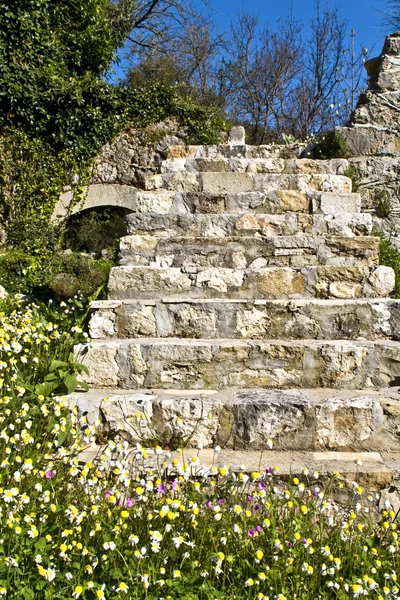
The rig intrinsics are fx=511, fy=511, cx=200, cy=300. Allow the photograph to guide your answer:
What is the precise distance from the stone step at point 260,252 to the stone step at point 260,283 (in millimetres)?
213

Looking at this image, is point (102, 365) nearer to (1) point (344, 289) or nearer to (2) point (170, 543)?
(2) point (170, 543)

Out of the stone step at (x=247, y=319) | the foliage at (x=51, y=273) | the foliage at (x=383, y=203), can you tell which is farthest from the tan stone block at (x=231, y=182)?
the foliage at (x=51, y=273)

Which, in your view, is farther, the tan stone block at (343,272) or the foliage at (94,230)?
the foliage at (94,230)

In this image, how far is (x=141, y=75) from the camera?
558 inches

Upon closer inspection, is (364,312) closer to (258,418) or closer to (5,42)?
(258,418)

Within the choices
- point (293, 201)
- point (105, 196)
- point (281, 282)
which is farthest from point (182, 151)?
point (105, 196)

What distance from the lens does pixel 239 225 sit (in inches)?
151

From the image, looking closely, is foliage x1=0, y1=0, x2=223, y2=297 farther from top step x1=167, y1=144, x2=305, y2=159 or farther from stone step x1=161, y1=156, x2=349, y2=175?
stone step x1=161, y1=156, x2=349, y2=175

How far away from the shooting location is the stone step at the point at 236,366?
9.11ft

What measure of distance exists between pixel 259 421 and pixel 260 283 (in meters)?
1.15

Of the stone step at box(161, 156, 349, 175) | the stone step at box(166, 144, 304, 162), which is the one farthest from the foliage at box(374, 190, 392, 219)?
the stone step at box(166, 144, 304, 162)

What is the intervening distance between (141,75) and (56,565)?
14542 millimetres

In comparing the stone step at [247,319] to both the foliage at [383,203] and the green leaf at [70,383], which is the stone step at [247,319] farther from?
the foliage at [383,203]

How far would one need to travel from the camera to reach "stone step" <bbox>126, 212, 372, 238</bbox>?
3850 mm
